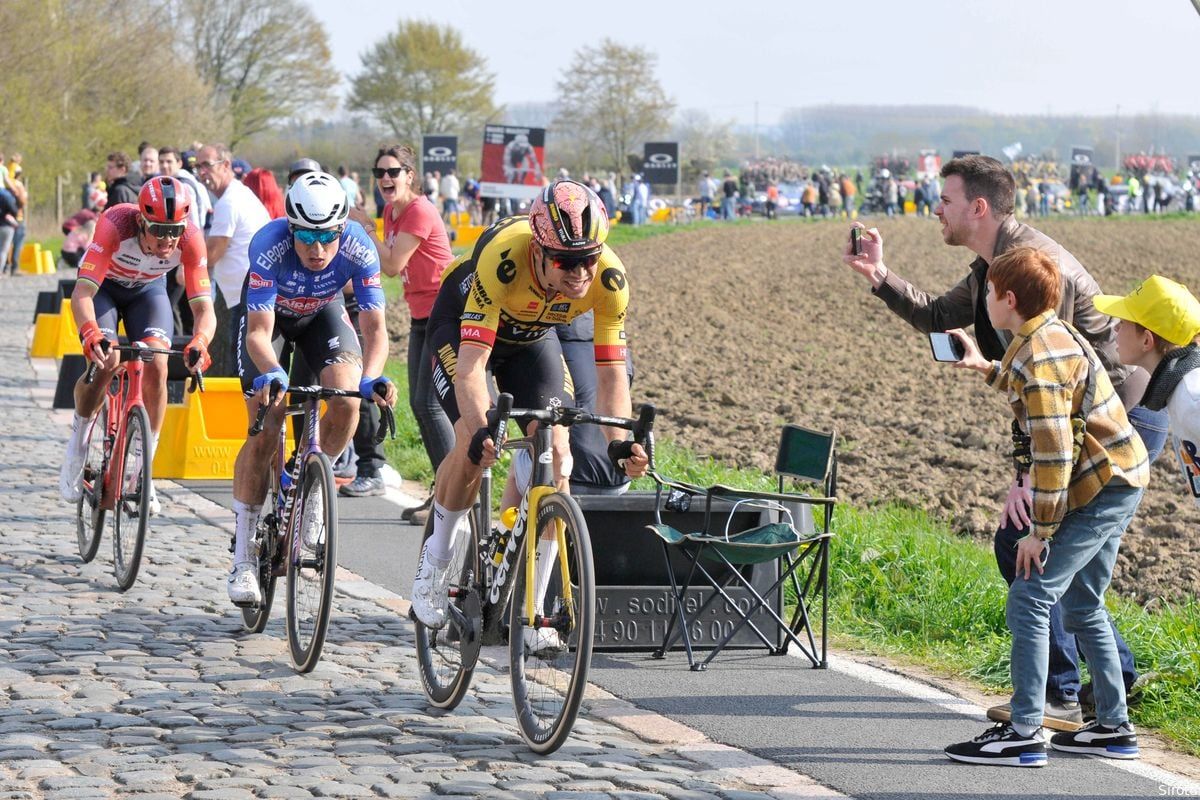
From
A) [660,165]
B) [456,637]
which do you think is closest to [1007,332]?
[456,637]

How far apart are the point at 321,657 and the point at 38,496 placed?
502 cm

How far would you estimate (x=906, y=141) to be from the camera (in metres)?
191

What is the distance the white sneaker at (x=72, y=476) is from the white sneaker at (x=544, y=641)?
15.0 ft

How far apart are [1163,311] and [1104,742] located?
60.2 inches

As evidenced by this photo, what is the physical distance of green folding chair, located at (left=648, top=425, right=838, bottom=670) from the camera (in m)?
7.23

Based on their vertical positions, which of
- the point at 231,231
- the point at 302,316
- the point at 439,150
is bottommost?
the point at 302,316

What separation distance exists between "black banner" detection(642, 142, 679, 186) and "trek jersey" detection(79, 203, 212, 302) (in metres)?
58.7

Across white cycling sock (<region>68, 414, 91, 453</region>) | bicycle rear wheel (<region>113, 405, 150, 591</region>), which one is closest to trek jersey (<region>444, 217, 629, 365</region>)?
bicycle rear wheel (<region>113, 405, 150, 591</region>)

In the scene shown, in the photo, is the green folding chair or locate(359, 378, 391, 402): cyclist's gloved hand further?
the green folding chair

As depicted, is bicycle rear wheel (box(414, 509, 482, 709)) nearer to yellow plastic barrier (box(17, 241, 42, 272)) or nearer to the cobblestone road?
the cobblestone road

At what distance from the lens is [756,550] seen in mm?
7191

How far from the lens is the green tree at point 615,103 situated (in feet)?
343

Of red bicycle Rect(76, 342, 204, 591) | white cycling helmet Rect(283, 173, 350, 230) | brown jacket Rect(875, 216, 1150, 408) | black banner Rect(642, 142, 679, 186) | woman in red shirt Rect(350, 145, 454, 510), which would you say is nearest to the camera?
brown jacket Rect(875, 216, 1150, 408)

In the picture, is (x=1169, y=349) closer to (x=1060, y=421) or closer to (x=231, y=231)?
(x=1060, y=421)
